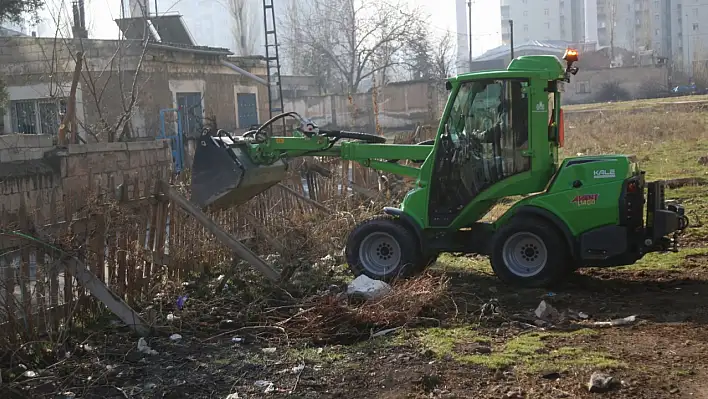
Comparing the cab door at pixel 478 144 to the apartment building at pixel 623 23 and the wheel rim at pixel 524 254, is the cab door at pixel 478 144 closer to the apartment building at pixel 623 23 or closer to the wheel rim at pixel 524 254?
the wheel rim at pixel 524 254

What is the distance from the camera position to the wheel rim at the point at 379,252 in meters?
9.39

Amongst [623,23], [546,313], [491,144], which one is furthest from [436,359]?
[623,23]

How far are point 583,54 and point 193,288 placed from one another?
256ft

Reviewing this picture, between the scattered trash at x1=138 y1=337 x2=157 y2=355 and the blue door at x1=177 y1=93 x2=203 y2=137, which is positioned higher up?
the blue door at x1=177 y1=93 x2=203 y2=137

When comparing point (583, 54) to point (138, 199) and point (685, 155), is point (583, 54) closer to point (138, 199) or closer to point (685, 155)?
point (685, 155)

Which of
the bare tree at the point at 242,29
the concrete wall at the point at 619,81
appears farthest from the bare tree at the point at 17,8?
the concrete wall at the point at 619,81

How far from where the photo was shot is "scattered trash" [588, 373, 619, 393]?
5.29 meters

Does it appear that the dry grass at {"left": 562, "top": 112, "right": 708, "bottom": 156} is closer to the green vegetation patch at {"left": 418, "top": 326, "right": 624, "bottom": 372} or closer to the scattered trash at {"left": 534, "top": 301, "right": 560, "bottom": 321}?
the scattered trash at {"left": 534, "top": 301, "right": 560, "bottom": 321}

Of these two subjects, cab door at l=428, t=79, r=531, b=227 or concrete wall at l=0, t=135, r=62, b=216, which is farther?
concrete wall at l=0, t=135, r=62, b=216

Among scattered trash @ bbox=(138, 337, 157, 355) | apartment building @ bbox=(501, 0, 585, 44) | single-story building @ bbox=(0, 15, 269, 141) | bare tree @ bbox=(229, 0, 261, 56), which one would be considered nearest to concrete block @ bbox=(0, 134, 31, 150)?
single-story building @ bbox=(0, 15, 269, 141)

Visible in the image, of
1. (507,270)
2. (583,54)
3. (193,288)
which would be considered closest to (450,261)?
Result: (507,270)

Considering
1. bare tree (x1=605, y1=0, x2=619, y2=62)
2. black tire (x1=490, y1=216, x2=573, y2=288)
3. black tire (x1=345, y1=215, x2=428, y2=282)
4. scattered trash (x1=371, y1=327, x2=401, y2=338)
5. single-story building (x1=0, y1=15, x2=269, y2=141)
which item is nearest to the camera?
scattered trash (x1=371, y1=327, x2=401, y2=338)

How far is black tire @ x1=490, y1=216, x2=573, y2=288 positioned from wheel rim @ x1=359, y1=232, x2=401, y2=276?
3.92ft

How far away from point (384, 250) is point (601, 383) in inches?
174
